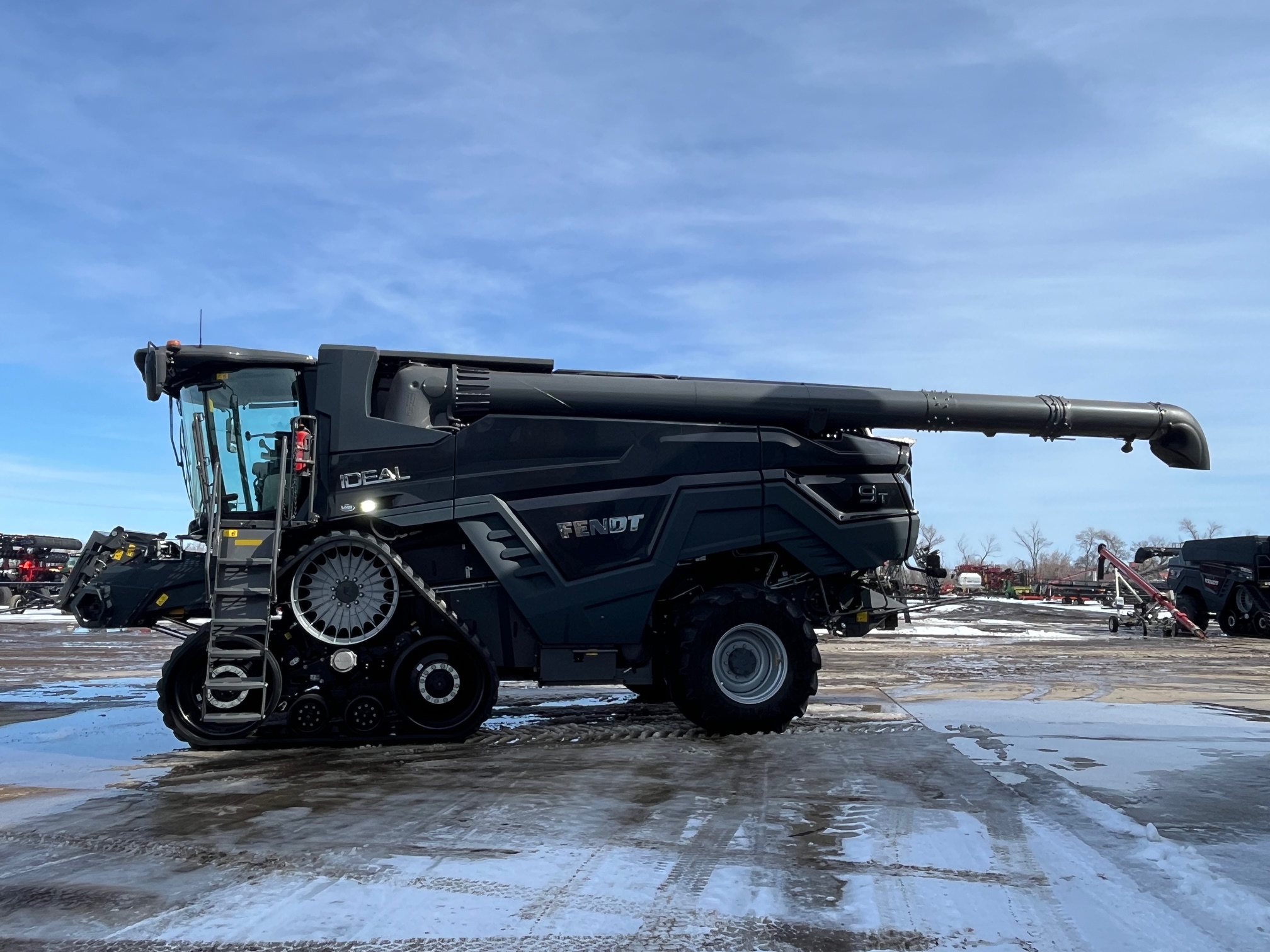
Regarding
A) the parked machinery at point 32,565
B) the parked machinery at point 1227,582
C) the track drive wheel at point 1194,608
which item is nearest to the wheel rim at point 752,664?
the parked machinery at point 1227,582

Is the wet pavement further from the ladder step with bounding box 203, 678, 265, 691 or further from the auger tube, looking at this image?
the auger tube

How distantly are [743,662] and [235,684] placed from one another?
4158 mm

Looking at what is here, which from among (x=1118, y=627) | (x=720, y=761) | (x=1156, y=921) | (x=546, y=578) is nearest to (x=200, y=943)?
(x=1156, y=921)

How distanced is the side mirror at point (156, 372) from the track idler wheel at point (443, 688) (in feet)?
9.58

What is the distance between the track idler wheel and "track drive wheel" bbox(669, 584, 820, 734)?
165cm

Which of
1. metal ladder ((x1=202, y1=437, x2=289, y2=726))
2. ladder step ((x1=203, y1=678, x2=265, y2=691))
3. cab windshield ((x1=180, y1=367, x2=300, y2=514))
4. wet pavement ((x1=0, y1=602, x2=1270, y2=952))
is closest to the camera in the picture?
wet pavement ((x1=0, y1=602, x2=1270, y2=952))

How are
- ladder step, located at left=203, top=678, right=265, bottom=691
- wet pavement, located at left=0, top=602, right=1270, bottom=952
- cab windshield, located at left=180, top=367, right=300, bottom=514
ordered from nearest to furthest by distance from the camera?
wet pavement, located at left=0, top=602, right=1270, bottom=952
ladder step, located at left=203, top=678, right=265, bottom=691
cab windshield, located at left=180, top=367, right=300, bottom=514

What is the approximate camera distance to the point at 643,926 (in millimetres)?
3783

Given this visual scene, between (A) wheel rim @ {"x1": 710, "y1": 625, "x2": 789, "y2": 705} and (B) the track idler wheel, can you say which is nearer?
(B) the track idler wheel

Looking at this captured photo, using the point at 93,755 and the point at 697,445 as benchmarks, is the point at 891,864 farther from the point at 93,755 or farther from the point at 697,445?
the point at 93,755

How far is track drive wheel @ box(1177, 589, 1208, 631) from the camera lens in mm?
25625

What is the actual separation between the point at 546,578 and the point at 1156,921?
17.7ft

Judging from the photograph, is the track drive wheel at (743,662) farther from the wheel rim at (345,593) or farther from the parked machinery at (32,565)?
the parked machinery at (32,565)

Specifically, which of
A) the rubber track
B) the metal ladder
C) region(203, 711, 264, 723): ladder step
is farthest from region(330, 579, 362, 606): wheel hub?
region(203, 711, 264, 723): ladder step
